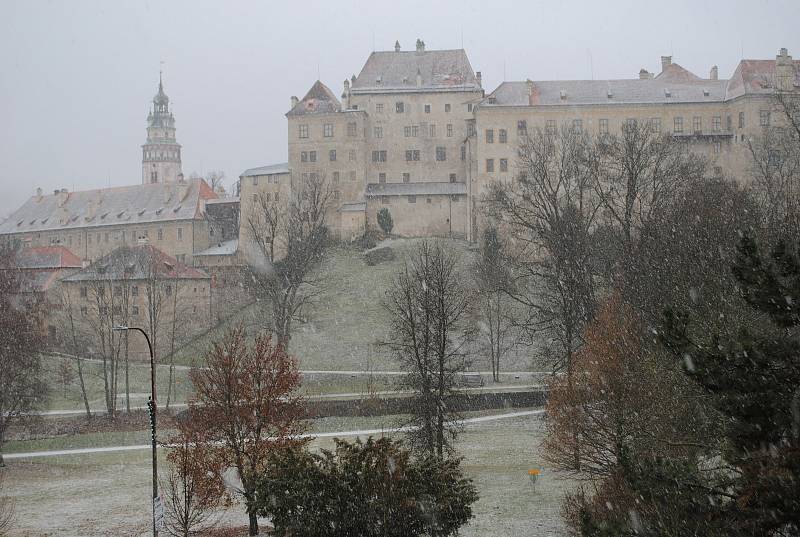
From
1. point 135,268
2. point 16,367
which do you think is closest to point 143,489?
point 16,367

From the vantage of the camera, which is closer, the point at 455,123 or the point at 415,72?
the point at 455,123

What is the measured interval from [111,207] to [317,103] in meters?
29.7

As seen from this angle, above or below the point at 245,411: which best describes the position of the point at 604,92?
above

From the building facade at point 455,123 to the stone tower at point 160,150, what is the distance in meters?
98.2

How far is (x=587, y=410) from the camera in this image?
2056 centimetres

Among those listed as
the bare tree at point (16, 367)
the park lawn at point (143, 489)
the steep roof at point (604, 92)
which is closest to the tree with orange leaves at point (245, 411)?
the park lawn at point (143, 489)

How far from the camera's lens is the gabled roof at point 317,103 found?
70750mm

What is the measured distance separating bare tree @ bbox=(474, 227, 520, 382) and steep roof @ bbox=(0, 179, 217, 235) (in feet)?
116

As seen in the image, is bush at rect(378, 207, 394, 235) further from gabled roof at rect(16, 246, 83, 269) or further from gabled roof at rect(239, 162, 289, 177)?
gabled roof at rect(16, 246, 83, 269)

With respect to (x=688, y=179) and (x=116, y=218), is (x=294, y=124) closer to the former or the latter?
(x=116, y=218)

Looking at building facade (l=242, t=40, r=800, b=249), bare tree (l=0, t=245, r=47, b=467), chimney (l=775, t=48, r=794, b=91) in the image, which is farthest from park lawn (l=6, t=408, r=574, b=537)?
chimney (l=775, t=48, r=794, b=91)

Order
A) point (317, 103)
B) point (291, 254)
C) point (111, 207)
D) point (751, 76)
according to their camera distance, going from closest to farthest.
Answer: point (291, 254)
point (751, 76)
point (317, 103)
point (111, 207)

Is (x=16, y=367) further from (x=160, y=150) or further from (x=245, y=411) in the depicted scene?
(x=160, y=150)

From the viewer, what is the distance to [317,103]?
2805 inches
